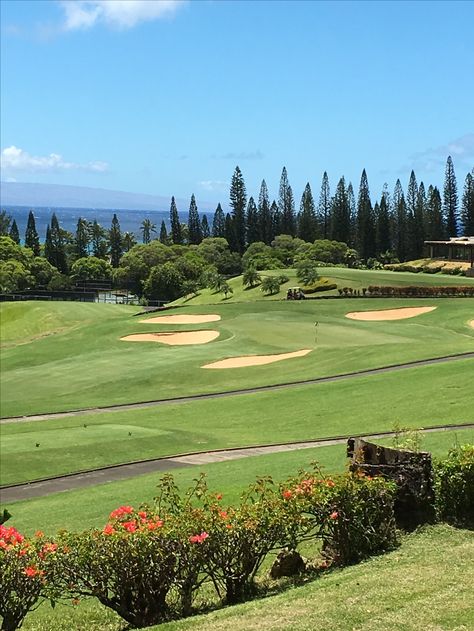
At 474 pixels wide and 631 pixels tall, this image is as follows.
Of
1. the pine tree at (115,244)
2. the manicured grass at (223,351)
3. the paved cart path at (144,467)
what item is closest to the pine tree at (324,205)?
the pine tree at (115,244)

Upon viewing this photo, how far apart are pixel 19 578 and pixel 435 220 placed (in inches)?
4817

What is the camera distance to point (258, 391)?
3338 cm

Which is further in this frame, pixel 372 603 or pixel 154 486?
pixel 154 486

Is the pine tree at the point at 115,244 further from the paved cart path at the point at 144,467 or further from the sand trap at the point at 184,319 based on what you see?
the paved cart path at the point at 144,467

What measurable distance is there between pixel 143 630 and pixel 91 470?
44.8 feet

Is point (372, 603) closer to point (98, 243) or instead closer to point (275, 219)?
point (275, 219)

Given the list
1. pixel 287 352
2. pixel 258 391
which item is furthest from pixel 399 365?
pixel 287 352

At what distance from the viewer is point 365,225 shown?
405ft

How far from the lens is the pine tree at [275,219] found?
470 ft

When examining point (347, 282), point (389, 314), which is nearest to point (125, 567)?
point (389, 314)

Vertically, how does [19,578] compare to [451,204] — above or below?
below

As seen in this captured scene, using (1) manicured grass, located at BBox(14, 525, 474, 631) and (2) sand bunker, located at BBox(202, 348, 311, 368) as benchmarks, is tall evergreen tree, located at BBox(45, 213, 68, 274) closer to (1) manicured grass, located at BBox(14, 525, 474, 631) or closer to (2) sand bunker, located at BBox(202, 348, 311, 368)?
(2) sand bunker, located at BBox(202, 348, 311, 368)

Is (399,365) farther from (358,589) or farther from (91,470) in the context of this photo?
(358,589)

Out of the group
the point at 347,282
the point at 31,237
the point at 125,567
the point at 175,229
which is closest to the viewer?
the point at 125,567
